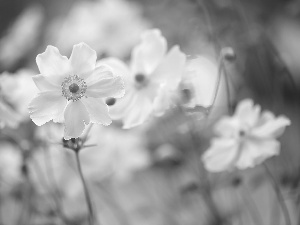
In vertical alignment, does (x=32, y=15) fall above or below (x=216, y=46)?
above

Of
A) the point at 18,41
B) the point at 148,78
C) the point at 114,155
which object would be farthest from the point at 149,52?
the point at 18,41

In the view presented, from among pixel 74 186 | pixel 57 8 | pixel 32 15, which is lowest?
pixel 74 186

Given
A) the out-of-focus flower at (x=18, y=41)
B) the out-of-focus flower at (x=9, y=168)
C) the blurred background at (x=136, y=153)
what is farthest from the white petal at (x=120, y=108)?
the out-of-focus flower at (x=18, y=41)

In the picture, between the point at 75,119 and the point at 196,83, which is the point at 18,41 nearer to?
the point at 196,83

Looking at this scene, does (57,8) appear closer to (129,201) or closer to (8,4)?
(8,4)

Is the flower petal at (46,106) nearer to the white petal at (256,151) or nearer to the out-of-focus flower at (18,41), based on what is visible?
the white petal at (256,151)

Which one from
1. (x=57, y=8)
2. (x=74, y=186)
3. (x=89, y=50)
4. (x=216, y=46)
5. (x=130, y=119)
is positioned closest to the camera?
(x=89, y=50)

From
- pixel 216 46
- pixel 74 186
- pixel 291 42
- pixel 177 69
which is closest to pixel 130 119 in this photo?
pixel 177 69
